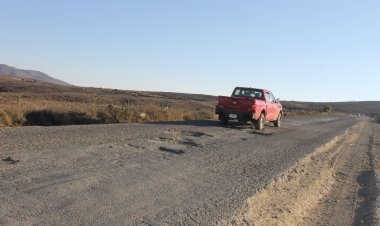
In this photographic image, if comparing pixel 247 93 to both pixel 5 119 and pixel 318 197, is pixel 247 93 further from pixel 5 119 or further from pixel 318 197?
pixel 318 197

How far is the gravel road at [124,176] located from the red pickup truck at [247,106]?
646 centimetres

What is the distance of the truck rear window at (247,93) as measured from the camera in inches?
897

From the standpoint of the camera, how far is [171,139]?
13.9 m

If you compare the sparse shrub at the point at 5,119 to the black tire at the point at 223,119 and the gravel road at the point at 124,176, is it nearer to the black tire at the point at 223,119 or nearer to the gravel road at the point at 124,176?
the gravel road at the point at 124,176

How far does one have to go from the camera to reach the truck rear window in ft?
74.7

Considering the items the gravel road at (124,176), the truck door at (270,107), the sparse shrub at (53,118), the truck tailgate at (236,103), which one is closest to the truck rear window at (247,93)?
the truck door at (270,107)

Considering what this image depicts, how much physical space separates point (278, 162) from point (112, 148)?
13.3 feet

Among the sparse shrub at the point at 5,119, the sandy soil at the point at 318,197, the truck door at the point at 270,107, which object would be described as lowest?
the sandy soil at the point at 318,197

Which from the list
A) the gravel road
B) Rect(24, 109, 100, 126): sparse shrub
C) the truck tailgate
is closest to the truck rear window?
the truck tailgate

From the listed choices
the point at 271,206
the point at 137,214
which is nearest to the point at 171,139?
the point at 271,206

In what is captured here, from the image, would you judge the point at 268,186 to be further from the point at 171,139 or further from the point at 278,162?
the point at 171,139

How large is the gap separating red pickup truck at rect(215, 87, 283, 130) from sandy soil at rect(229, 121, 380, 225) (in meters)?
6.85

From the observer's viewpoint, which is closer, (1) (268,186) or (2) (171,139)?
(1) (268,186)

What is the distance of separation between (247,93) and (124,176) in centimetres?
1524
